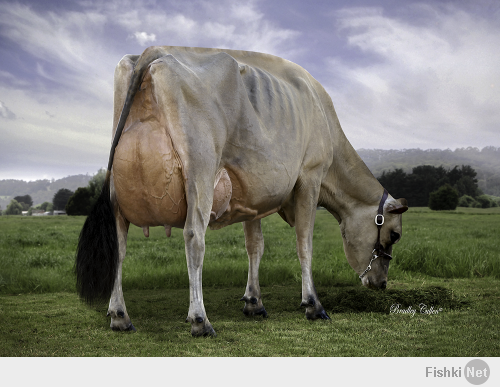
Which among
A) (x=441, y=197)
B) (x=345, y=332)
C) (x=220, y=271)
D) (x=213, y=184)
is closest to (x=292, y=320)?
(x=345, y=332)

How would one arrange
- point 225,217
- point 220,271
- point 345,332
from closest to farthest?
point 345,332
point 225,217
point 220,271

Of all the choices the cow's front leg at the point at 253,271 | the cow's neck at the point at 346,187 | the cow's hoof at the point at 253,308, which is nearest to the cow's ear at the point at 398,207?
the cow's neck at the point at 346,187

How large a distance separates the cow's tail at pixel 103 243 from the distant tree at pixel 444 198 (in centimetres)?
1575

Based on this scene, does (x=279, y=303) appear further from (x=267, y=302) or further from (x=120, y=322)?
Answer: (x=120, y=322)

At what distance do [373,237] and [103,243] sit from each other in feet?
12.6

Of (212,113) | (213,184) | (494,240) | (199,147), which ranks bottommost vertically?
(494,240)

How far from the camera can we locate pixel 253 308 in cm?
567

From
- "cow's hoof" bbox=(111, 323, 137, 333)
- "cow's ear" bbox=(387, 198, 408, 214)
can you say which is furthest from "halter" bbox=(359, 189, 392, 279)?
"cow's hoof" bbox=(111, 323, 137, 333)

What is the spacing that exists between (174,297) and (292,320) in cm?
205

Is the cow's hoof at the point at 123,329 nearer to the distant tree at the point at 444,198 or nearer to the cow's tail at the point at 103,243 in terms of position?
the cow's tail at the point at 103,243

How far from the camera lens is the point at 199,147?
411cm

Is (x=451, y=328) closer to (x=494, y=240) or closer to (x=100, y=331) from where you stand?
(x=100, y=331)
